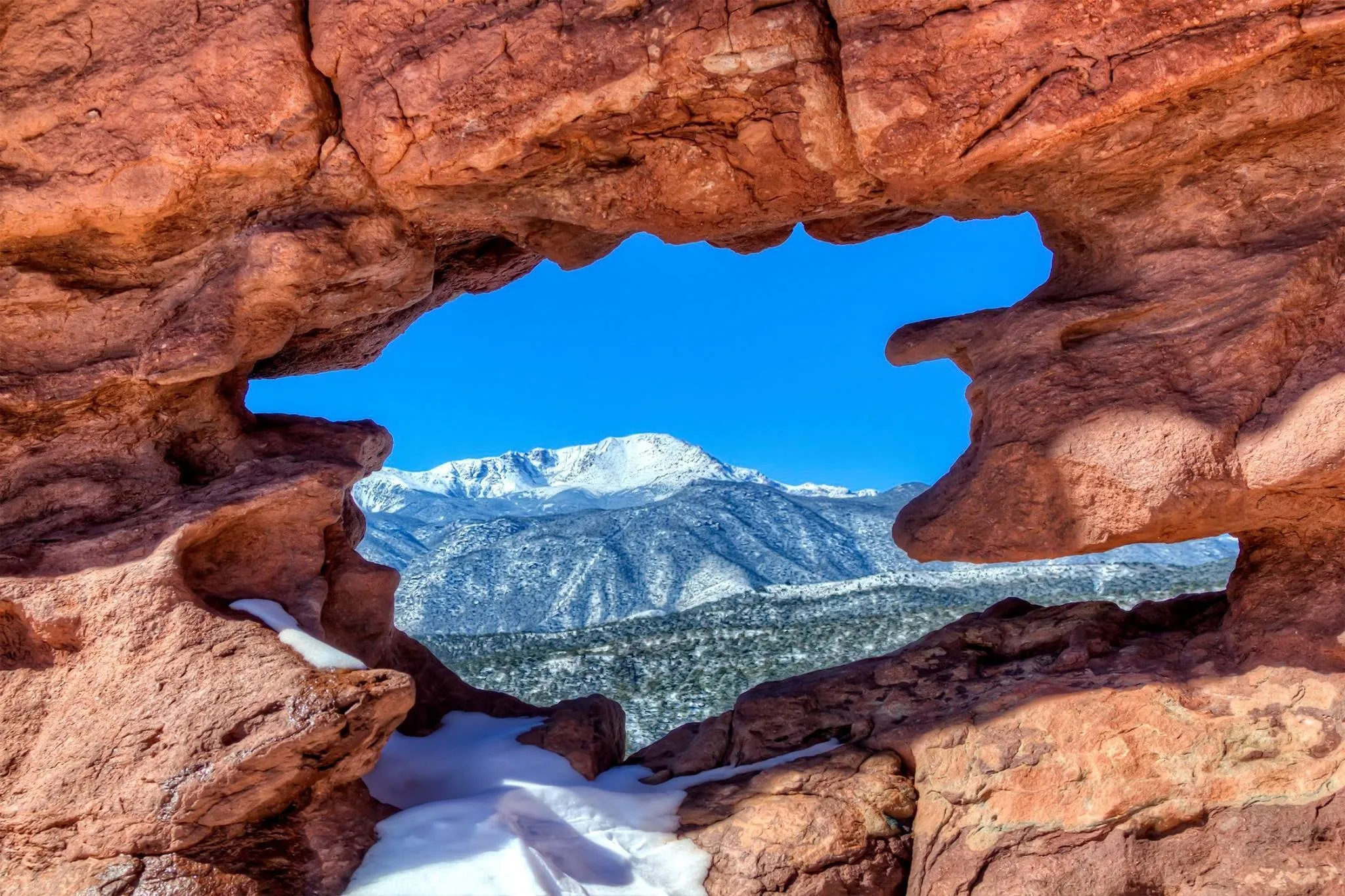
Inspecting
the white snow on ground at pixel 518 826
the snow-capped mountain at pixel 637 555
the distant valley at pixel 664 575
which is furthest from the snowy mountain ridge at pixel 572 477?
the white snow on ground at pixel 518 826

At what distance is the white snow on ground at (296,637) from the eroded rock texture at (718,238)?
0.17 meters

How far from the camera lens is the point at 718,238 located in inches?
371

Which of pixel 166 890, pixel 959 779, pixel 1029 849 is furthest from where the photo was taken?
pixel 959 779

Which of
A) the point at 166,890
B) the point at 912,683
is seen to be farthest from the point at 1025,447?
the point at 166,890

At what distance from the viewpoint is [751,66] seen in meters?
Answer: 7.41

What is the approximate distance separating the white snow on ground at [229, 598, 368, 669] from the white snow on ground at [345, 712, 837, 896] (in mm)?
1353

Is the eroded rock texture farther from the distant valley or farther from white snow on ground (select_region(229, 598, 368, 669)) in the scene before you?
the distant valley

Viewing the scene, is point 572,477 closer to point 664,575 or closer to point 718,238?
point 664,575

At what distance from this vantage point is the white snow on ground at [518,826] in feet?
22.9

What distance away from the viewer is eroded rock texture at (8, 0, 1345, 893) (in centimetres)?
696

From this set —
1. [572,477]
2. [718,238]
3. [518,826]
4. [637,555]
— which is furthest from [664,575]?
[572,477]

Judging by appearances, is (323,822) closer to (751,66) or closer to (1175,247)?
(751,66)

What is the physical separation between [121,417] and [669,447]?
2915 inches

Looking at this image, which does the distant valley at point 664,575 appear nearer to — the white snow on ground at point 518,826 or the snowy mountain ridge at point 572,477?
the snowy mountain ridge at point 572,477
